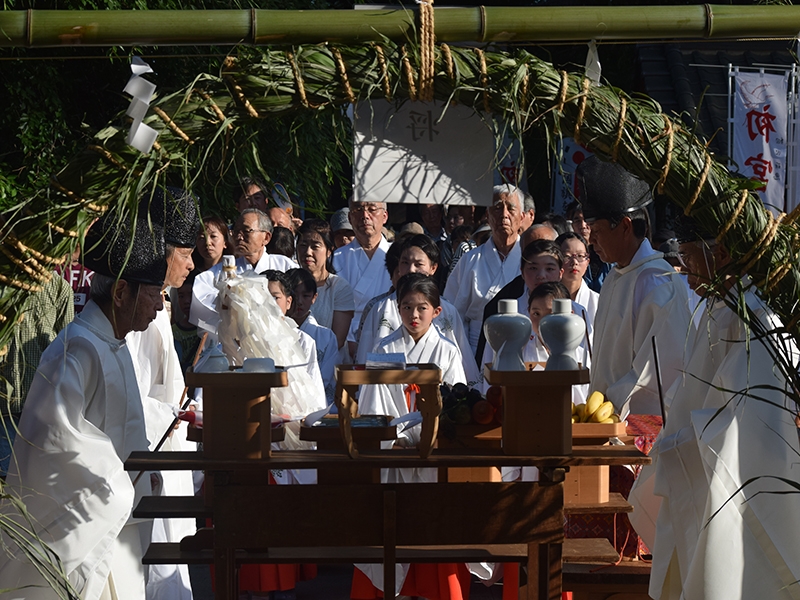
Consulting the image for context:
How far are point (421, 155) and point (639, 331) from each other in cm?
211

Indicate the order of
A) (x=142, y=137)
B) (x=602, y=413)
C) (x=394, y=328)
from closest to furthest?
(x=142, y=137) → (x=602, y=413) → (x=394, y=328)

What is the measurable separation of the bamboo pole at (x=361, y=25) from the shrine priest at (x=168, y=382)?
1041 millimetres

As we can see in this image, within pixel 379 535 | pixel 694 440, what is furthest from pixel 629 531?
pixel 379 535

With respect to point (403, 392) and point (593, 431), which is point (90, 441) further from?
point (403, 392)

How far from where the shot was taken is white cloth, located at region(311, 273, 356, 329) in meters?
6.30

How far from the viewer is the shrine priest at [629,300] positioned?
4.04 metres

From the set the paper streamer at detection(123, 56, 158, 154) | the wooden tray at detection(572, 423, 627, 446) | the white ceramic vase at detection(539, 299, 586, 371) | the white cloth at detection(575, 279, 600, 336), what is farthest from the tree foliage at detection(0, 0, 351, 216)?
the paper streamer at detection(123, 56, 158, 154)

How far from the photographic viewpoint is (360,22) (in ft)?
7.68

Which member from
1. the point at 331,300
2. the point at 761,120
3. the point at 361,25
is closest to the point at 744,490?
the point at 361,25

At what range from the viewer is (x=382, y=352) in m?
4.70

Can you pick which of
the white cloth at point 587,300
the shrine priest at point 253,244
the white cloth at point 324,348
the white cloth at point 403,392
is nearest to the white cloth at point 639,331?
the white cloth at point 403,392

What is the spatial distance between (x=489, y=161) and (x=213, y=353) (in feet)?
3.84

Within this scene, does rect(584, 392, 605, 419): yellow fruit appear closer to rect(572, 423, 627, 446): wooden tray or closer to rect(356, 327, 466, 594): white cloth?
rect(572, 423, 627, 446): wooden tray

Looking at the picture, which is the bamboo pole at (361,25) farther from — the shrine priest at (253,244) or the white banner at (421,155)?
the shrine priest at (253,244)
